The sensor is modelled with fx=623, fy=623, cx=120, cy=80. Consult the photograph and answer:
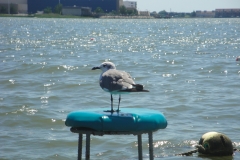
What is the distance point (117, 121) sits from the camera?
740 cm

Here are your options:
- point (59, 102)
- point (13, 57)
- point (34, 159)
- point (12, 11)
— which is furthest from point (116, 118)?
point (12, 11)

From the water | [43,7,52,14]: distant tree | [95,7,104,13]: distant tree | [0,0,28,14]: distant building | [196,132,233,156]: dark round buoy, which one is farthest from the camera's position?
[95,7,104,13]: distant tree

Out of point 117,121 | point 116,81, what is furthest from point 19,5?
point 117,121

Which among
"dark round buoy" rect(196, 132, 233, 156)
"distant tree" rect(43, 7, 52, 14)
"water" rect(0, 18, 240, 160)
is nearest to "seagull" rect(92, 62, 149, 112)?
"water" rect(0, 18, 240, 160)

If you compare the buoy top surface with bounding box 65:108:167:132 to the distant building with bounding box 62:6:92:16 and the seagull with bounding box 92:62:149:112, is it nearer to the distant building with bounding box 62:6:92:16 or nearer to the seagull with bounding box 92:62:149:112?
the seagull with bounding box 92:62:149:112

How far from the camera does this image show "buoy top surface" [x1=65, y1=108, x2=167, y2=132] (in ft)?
24.3

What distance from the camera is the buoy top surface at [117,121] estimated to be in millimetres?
7398

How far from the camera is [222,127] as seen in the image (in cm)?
1314

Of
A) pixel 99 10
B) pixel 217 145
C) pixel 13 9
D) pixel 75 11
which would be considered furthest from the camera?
pixel 99 10

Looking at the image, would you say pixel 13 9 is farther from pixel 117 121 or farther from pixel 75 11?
pixel 117 121

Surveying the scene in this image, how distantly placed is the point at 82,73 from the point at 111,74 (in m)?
16.4

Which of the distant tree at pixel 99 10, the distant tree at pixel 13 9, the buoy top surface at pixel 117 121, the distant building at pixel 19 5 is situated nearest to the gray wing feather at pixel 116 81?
the buoy top surface at pixel 117 121

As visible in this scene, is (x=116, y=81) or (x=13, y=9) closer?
(x=116, y=81)

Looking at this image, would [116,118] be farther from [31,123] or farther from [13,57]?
[13,57]
